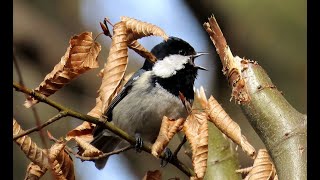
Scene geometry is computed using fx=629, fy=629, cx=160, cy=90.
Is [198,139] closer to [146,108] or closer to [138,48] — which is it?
[138,48]

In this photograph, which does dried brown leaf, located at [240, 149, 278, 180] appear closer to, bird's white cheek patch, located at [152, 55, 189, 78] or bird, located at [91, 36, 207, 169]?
bird, located at [91, 36, 207, 169]

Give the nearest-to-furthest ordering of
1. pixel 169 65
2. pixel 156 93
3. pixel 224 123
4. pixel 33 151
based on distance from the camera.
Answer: pixel 33 151
pixel 224 123
pixel 156 93
pixel 169 65

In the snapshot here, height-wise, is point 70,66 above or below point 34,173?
above

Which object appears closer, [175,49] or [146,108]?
[146,108]

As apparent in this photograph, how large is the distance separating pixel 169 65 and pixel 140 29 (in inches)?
58.9

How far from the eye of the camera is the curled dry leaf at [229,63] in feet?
6.91

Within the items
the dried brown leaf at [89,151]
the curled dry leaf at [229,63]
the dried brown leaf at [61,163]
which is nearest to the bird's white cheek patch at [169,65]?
the curled dry leaf at [229,63]

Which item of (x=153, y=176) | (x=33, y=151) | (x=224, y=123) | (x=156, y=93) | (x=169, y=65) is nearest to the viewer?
(x=33, y=151)

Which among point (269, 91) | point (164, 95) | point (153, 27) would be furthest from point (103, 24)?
point (164, 95)

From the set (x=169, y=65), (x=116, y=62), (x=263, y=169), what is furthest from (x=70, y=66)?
(x=169, y=65)

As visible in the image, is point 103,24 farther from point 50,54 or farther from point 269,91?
point 50,54

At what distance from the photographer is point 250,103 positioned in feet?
6.86

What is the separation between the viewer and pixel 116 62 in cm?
202

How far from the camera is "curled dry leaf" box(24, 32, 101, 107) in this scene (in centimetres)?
198
